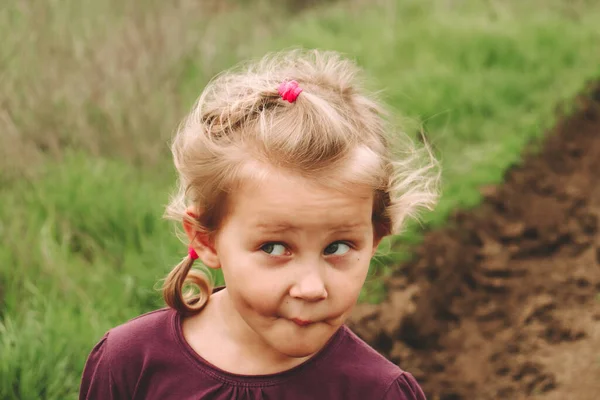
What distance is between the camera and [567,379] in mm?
3395

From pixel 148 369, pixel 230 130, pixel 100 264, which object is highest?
pixel 230 130

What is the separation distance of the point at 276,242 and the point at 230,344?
41cm

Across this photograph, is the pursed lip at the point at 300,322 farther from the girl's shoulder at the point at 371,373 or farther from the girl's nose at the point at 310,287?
the girl's shoulder at the point at 371,373

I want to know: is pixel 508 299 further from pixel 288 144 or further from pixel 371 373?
pixel 288 144

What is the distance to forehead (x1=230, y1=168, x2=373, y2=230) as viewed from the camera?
1.87 meters

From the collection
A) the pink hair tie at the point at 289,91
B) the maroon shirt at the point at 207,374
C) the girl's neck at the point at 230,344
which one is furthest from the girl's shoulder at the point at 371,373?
the pink hair tie at the point at 289,91

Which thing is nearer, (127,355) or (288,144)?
(288,144)

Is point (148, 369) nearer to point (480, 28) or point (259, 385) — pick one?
point (259, 385)

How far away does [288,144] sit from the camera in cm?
189

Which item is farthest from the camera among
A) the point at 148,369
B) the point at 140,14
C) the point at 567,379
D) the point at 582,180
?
the point at 140,14

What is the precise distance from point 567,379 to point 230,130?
80.5 inches

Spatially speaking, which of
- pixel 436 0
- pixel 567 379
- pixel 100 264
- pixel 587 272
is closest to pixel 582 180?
pixel 587 272

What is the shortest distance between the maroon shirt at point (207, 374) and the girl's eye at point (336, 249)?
31cm

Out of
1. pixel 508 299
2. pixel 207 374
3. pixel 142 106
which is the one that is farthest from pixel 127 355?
pixel 142 106
